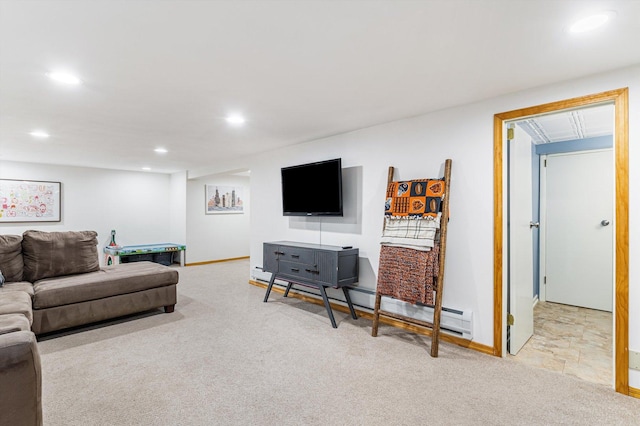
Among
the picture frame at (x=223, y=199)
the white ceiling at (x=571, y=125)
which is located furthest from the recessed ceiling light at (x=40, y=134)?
the white ceiling at (x=571, y=125)

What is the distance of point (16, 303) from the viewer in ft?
8.63

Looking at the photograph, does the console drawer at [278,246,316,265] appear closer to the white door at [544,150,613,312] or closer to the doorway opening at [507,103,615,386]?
the doorway opening at [507,103,615,386]

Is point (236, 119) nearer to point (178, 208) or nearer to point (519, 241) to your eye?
point (519, 241)

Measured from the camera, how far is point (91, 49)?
6.34ft

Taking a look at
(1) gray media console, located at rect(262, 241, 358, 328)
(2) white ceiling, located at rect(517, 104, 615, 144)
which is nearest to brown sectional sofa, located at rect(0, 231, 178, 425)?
(1) gray media console, located at rect(262, 241, 358, 328)

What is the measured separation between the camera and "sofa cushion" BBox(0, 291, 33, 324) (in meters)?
2.47

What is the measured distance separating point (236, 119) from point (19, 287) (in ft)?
8.76

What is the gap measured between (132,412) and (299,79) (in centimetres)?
243

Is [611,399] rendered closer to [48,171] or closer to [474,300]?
[474,300]

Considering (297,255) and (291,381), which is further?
(297,255)

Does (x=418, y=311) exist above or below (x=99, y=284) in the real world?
below

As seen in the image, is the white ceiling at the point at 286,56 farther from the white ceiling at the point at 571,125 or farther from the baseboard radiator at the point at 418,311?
the baseboard radiator at the point at 418,311

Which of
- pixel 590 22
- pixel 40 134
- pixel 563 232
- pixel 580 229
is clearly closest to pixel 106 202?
pixel 40 134

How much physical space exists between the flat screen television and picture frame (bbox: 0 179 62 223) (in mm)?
5030
